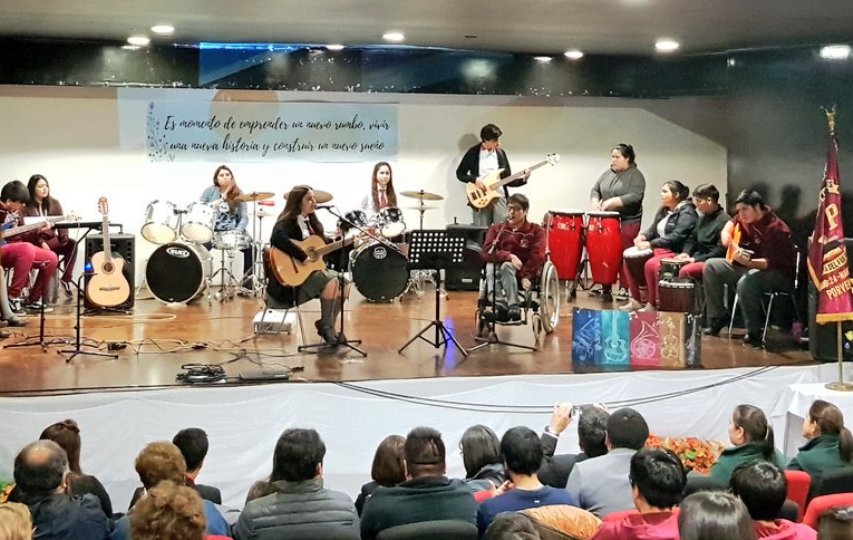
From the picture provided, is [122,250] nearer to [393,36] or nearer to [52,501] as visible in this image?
[393,36]

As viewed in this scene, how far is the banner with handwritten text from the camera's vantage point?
9.85 meters

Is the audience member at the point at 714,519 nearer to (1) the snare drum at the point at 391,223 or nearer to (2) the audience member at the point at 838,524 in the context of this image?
(2) the audience member at the point at 838,524

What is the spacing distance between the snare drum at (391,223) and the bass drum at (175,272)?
1.74 metres

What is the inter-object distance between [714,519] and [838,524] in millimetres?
374

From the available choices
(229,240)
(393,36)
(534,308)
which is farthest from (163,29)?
(534,308)

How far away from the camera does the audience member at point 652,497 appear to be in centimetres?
282

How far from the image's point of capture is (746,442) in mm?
3957

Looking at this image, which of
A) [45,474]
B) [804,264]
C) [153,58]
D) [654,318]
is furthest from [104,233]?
[804,264]

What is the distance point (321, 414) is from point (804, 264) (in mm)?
4316

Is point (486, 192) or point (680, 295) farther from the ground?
point (486, 192)

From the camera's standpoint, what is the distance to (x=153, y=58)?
9516mm

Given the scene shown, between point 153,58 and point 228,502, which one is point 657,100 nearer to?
point 153,58

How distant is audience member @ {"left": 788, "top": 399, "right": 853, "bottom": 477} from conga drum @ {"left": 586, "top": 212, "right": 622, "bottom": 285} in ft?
15.9

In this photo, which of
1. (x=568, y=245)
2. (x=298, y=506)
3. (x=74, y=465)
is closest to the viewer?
(x=298, y=506)
